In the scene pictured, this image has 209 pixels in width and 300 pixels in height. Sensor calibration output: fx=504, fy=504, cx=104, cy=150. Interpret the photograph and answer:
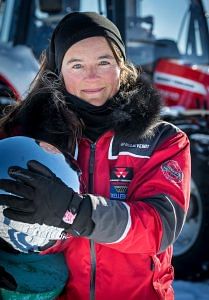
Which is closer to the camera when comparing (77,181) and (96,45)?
(77,181)

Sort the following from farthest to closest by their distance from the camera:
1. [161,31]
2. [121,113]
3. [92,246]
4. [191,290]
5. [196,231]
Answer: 1. [161,31]
2. [196,231]
3. [191,290]
4. [121,113]
5. [92,246]

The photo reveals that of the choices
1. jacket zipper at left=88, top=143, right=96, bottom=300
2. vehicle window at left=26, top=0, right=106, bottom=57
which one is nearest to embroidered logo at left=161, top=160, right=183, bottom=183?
jacket zipper at left=88, top=143, right=96, bottom=300

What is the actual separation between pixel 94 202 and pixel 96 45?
1.98 ft

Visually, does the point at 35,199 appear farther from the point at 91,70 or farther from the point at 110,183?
the point at 91,70

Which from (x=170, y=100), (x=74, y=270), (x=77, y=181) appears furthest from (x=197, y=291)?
(x=77, y=181)

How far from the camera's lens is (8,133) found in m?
1.80

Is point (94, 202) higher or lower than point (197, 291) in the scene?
higher

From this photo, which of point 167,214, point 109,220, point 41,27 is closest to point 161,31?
point 41,27

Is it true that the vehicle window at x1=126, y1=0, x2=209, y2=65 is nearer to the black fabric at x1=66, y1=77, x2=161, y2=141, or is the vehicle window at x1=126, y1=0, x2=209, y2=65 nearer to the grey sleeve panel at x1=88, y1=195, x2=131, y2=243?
the black fabric at x1=66, y1=77, x2=161, y2=141

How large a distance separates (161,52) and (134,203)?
2.85 m

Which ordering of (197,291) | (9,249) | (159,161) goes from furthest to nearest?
(197,291) → (159,161) → (9,249)

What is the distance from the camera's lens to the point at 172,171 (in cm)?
159

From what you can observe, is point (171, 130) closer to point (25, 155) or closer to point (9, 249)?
point (25, 155)

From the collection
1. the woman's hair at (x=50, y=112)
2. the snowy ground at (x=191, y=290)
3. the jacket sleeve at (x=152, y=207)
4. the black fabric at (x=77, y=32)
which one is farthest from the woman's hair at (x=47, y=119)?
the snowy ground at (x=191, y=290)
